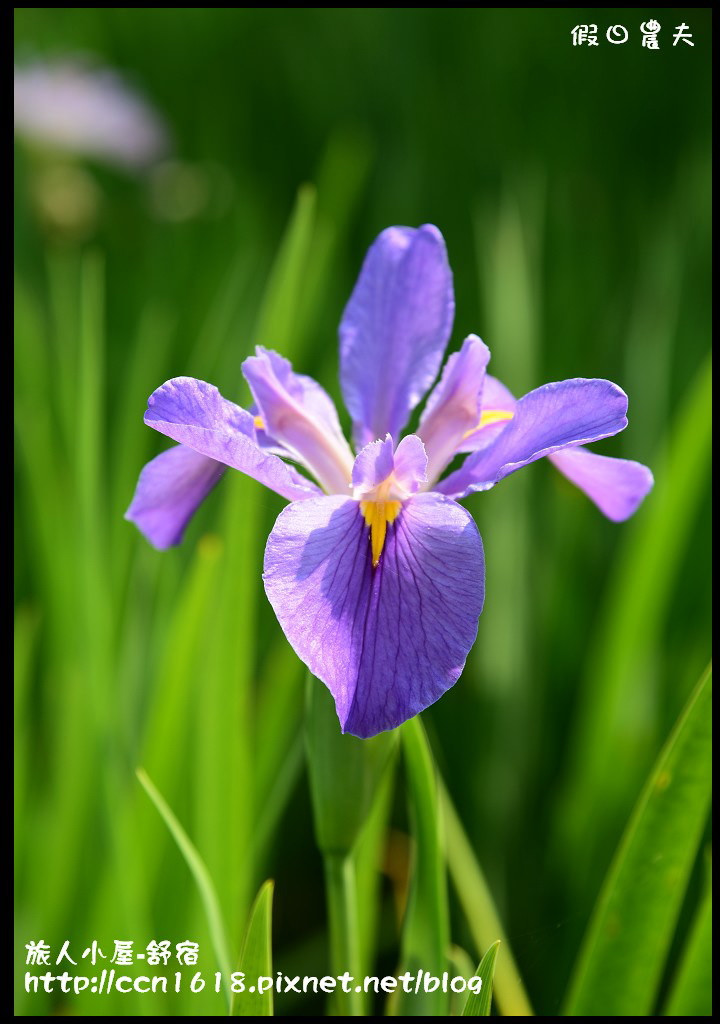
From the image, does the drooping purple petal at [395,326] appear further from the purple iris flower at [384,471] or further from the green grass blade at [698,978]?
the green grass blade at [698,978]

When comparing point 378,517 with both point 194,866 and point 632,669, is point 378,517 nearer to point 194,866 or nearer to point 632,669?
point 194,866

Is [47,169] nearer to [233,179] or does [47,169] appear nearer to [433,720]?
[233,179]

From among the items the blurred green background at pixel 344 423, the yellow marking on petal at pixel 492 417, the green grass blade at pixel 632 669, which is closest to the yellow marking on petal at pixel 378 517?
the yellow marking on petal at pixel 492 417

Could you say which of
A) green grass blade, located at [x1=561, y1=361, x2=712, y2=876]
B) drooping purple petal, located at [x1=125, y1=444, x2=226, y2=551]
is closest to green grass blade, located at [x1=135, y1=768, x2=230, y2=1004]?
drooping purple petal, located at [x1=125, y1=444, x2=226, y2=551]

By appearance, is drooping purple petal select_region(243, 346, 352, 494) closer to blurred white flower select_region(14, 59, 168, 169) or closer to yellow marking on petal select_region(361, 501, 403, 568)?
yellow marking on petal select_region(361, 501, 403, 568)

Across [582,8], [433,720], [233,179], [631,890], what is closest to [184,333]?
[233,179]

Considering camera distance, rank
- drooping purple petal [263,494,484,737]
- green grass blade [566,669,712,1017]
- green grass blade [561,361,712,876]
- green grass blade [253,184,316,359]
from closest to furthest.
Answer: drooping purple petal [263,494,484,737], green grass blade [566,669,712,1017], green grass blade [253,184,316,359], green grass blade [561,361,712,876]

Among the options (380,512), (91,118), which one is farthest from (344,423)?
(91,118)
